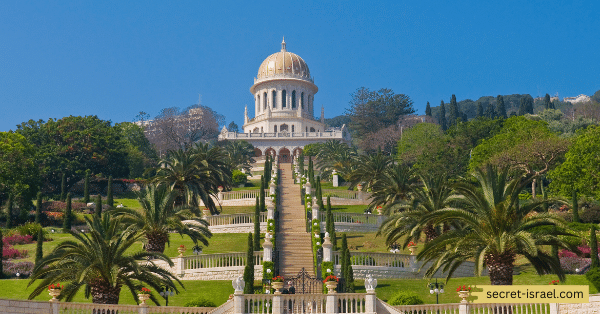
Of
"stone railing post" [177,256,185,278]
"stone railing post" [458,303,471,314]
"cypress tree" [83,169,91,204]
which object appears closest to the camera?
"stone railing post" [458,303,471,314]

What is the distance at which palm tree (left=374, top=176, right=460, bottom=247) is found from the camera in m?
33.4

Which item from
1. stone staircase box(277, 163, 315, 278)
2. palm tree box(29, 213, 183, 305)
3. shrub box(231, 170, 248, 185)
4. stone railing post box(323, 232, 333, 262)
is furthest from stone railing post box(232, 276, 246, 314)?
shrub box(231, 170, 248, 185)

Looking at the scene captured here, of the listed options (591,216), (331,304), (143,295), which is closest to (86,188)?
(143,295)

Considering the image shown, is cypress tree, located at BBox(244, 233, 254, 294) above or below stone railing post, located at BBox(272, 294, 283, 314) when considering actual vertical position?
above

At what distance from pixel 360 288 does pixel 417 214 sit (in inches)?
205

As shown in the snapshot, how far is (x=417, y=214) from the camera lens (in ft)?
108

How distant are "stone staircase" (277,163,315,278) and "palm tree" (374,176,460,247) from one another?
418cm

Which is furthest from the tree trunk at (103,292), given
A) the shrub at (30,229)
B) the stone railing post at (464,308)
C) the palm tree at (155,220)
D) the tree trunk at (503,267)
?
the shrub at (30,229)

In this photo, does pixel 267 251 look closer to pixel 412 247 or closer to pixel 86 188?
pixel 412 247

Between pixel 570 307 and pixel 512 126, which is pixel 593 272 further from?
pixel 512 126

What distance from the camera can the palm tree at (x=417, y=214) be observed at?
109 ft

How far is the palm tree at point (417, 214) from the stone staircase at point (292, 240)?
4179 millimetres

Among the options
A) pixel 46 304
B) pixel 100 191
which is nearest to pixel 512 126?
pixel 100 191

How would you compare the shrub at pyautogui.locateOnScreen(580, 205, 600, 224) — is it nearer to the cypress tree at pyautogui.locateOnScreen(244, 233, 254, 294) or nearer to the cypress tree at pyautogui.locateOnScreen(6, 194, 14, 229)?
the cypress tree at pyautogui.locateOnScreen(244, 233, 254, 294)
